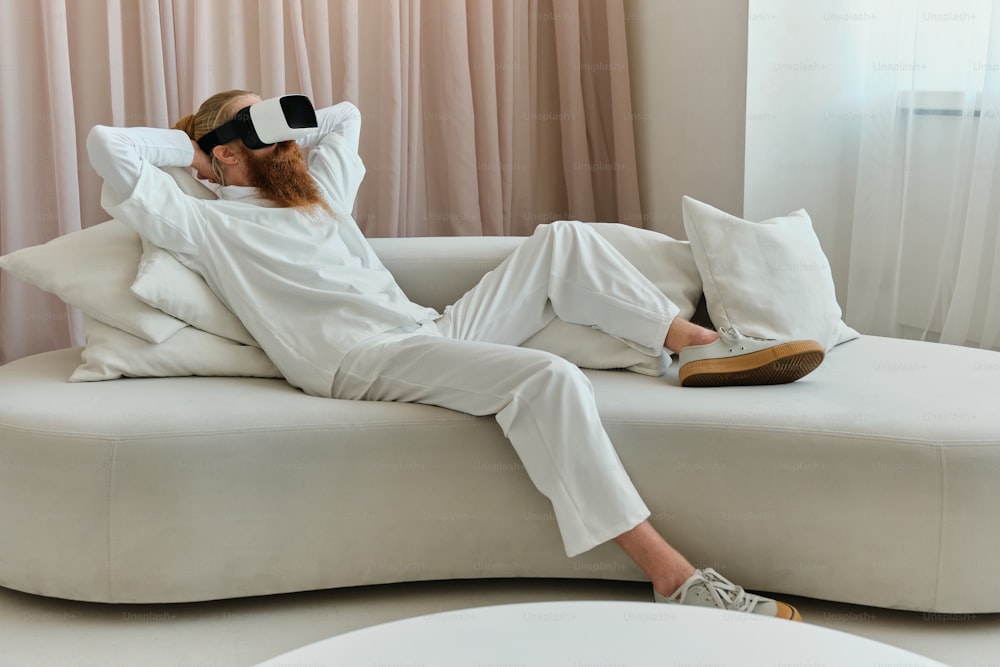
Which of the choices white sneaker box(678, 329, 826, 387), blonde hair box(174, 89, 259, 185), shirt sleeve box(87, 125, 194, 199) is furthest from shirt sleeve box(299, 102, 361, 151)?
white sneaker box(678, 329, 826, 387)

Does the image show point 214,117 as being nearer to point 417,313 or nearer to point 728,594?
point 417,313

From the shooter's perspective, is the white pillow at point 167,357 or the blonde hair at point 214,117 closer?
the white pillow at point 167,357

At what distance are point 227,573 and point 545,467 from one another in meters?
0.58

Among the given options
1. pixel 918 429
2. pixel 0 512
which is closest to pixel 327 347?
pixel 0 512

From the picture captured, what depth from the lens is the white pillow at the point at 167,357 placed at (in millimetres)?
1969

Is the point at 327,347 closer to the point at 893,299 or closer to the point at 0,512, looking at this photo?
the point at 0,512

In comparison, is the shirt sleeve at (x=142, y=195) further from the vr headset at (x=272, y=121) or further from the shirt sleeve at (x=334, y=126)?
the shirt sleeve at (x=334, y=126)

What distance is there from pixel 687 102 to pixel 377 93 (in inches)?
46.3

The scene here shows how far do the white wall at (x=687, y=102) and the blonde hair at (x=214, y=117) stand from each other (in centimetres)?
182

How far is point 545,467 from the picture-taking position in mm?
1688

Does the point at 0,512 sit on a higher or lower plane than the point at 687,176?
lower

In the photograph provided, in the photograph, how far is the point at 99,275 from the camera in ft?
6.66

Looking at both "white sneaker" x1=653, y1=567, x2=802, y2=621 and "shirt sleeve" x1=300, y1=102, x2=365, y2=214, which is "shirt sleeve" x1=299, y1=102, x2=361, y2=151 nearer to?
"shirt sleeve" x1=300, y1=102, x2=365, y2=214

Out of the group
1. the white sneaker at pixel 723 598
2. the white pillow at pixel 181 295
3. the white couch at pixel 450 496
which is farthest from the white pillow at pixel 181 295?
the white sneaker at pixel 723 598
